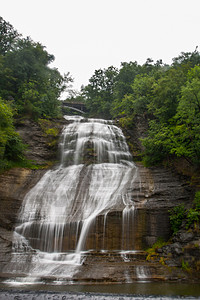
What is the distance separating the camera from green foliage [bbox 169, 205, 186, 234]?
12.0 meters

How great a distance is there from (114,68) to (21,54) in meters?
17.2

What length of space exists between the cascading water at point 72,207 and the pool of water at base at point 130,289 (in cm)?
113

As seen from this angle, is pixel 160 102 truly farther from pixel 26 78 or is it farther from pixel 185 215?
pixel 26 78

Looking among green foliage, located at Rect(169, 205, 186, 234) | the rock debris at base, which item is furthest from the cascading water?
the rock debris at base

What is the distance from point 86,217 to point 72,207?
1533 millimetres

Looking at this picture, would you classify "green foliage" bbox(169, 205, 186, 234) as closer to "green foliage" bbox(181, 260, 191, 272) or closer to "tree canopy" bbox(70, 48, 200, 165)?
"green foliage" bbox(181, 260, 191, 272)

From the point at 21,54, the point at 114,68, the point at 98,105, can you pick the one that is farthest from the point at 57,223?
the point at 114,68

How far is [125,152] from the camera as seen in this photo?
68.7 feet

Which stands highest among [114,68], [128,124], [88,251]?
[114,68]

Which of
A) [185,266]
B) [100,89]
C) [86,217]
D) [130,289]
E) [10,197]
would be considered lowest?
[130,289]

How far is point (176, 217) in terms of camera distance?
12.2 meters

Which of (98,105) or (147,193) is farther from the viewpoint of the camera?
(98,105)

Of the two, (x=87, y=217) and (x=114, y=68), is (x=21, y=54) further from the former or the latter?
(x=87, y=217)

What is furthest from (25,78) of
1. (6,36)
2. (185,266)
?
(185,266)
